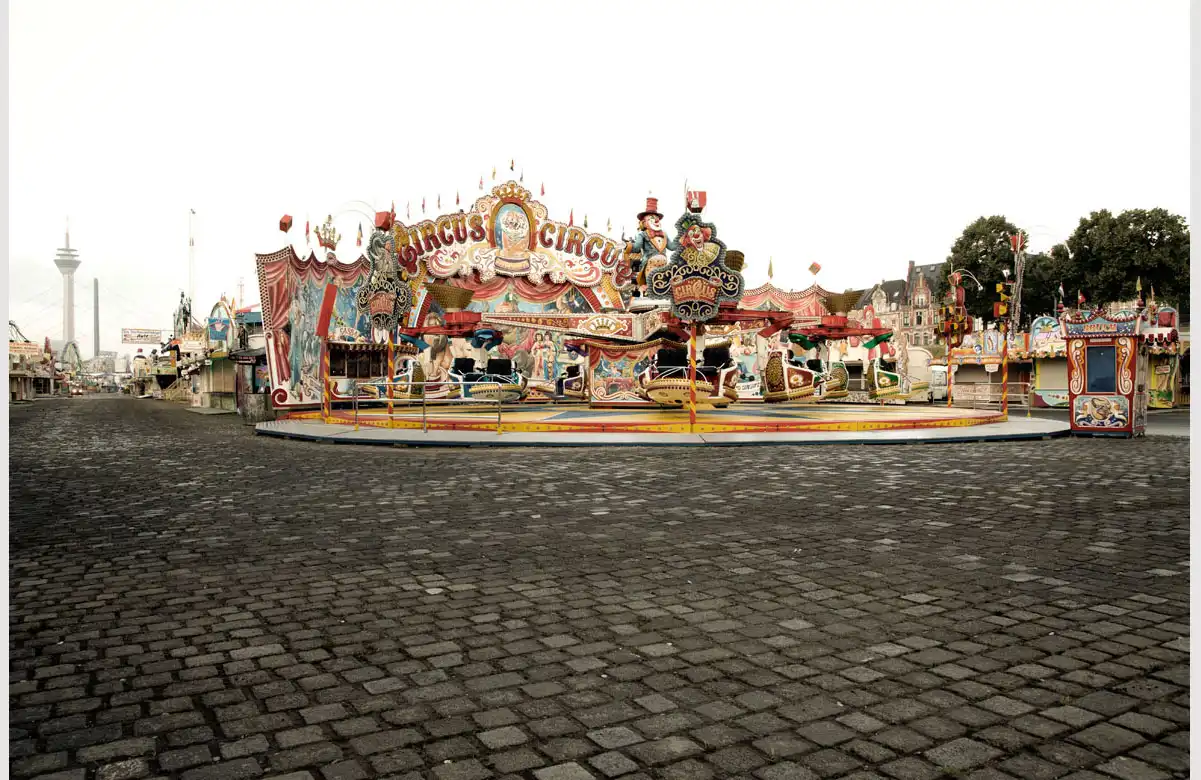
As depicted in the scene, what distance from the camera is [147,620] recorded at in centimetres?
488

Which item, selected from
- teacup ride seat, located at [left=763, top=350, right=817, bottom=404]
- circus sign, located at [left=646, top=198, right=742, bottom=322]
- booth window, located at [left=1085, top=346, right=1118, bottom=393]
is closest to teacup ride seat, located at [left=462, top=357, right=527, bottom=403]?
teacup ride seat, located at [left=763, top=350, right=817, bottom=404]

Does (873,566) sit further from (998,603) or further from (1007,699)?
(1007,699)

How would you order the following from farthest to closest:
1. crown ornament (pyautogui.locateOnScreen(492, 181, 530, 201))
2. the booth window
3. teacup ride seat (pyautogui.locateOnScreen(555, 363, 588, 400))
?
crown ornament (pyautogui.locateOnScreen(492, 181, 530, 201)) < teacup ride seat (pyautogui.locateOnScreen(555, 363, 588, 400)) < the booth window

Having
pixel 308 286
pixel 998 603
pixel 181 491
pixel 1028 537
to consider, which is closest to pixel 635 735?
pixel 998 603

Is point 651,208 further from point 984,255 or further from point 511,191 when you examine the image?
point 984,255

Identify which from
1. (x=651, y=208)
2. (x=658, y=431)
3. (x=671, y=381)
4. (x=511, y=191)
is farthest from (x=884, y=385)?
(x=658, y=431)

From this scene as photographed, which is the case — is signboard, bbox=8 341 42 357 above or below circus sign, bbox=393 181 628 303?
below

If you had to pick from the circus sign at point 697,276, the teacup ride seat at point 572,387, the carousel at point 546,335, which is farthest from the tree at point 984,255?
the circus sign at point 697,276

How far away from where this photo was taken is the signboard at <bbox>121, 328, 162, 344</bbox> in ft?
391

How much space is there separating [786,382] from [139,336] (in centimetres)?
11529

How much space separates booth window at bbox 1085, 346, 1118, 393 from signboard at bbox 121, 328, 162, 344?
123 m

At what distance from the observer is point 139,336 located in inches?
4742

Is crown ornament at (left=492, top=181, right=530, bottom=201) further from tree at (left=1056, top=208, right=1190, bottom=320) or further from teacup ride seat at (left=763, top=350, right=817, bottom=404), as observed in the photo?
tree at (left=1056, top=208, right=1190, bottom=320)

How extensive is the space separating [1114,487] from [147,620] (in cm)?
1031
